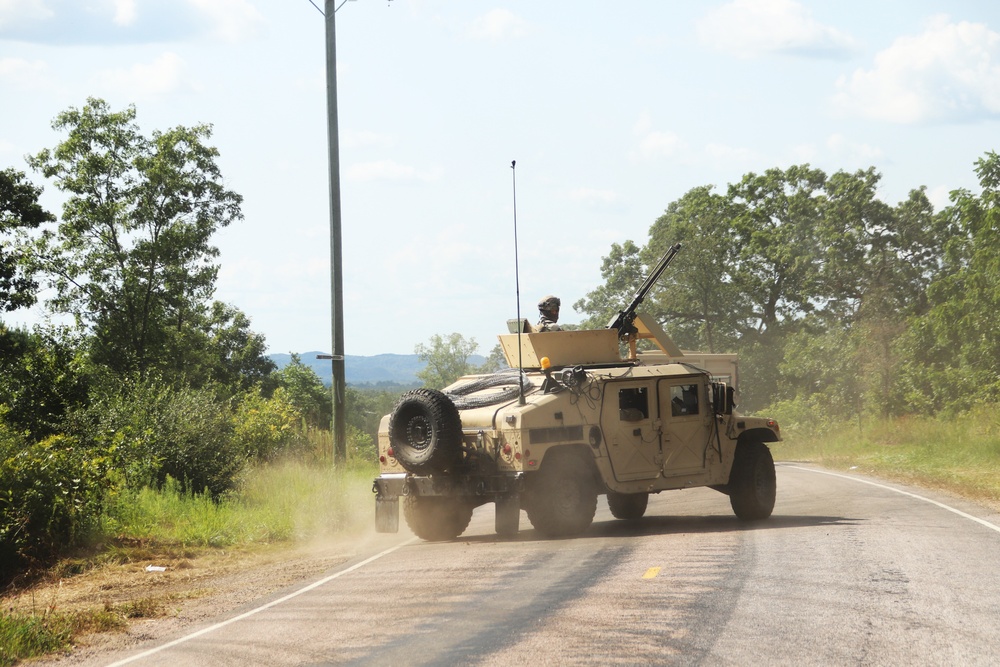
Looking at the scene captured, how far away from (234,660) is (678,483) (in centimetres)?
846

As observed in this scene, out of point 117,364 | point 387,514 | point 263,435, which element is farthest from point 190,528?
point 117,364

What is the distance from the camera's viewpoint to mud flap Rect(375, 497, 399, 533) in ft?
50.0

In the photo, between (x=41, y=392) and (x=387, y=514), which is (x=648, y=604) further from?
(x=41, y=392)

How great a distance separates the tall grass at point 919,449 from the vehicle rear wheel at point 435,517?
926 cm

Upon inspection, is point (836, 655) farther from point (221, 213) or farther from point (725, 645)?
point (221, 213)

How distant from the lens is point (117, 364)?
1438 inches

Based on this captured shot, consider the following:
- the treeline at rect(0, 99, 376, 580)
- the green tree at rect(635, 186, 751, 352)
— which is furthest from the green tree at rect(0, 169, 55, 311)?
the green tree at rect(635, 186, 751, 352)


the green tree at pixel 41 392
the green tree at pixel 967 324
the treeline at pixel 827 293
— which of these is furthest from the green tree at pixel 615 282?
the green tree at pixel 41 392

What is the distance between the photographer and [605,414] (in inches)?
599

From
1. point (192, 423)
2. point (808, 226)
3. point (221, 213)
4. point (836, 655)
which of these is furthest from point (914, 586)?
point (808, 226)

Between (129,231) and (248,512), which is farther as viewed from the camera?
(129,231)

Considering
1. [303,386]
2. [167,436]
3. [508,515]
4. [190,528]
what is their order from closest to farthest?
[508,515], [190,528], [167,436], [303,386]

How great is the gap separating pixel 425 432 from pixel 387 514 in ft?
4.47

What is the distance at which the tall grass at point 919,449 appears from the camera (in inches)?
999
